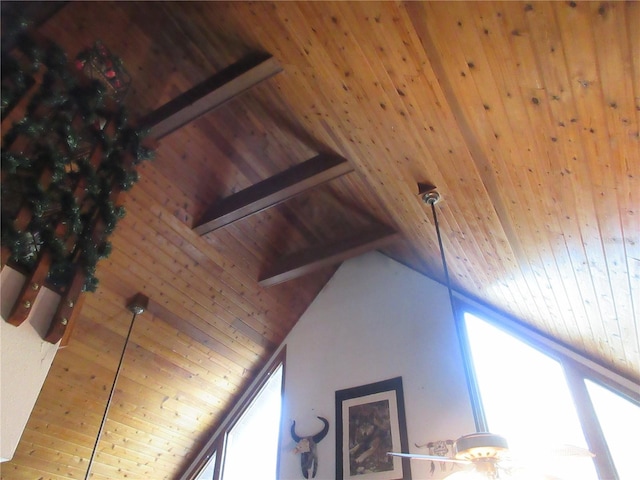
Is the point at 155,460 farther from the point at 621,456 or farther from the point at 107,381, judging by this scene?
the point at 621,456

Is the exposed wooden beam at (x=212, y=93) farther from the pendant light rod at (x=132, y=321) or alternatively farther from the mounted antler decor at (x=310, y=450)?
the mounted antler decor at (x=310, y=450)

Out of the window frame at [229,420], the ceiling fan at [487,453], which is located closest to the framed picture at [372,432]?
the window frame at [229,420]

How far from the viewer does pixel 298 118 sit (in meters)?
3.83

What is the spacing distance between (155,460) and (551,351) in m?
4.19

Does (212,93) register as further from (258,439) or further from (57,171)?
(258,439)

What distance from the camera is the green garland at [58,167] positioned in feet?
7.98

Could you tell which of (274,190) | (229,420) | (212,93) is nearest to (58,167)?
(212,93)

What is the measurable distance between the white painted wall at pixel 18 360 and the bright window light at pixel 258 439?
9.72 ft

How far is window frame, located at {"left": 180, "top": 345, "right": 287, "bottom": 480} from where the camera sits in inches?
212

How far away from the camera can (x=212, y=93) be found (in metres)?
3.38

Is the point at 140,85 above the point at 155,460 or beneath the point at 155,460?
above

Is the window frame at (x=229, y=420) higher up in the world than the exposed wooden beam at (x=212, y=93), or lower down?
lower down

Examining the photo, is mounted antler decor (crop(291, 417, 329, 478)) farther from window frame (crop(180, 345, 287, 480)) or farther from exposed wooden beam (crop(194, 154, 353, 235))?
exposed wooden beam (crop(194, 154, 353, 235))

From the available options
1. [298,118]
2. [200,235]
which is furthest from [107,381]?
[298,118]
